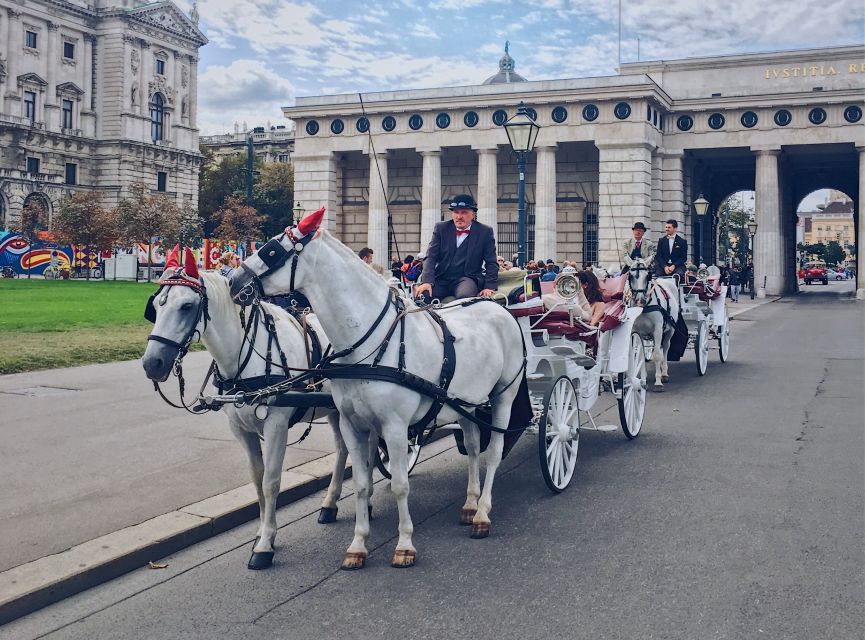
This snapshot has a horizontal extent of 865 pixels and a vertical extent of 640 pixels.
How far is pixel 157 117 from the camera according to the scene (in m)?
84.7

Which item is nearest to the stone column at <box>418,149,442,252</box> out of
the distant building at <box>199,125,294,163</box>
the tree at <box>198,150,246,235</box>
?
the tree at <box>198,150,246,235</box>

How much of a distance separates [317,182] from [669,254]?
3724 centimetres

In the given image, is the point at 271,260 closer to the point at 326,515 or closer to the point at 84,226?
the point at 326,515

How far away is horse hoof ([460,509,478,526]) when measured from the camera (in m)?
6.76

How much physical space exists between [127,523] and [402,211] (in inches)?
1800

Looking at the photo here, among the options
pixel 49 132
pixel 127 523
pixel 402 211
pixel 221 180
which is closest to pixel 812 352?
pixel 127 523

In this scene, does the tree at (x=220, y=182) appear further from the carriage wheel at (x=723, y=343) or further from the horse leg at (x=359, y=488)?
the horse leg at (x=359, y=488)

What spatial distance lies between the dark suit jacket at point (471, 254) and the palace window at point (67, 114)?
78644 mm

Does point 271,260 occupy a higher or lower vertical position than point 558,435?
higher

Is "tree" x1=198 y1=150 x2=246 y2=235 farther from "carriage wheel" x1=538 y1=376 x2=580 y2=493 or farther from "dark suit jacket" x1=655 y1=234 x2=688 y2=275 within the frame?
"carriage wheel" x1=538 y1=376 x2=580 y2=493

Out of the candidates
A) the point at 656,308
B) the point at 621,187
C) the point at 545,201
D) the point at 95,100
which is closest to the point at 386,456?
the point at 656,308

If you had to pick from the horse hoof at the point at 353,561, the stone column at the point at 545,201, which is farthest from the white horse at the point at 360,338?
the stone column at the point at 545,201

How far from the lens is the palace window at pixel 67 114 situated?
78062 mm

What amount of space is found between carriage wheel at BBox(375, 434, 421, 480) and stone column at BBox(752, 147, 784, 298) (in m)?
43.6
